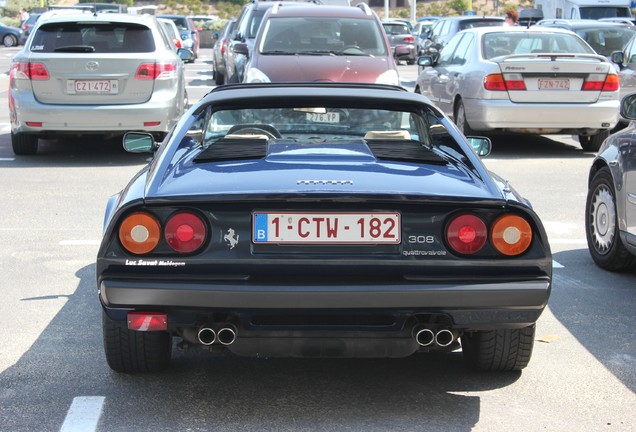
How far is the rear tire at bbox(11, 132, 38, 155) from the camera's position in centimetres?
1323

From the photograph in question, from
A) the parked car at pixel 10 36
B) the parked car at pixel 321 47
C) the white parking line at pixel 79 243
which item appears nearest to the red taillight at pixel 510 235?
the white parking line at pixel 79 243

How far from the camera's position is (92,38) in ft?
42.1

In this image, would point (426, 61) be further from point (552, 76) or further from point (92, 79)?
point (92, 79)

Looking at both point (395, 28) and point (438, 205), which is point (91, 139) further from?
point (395, 28)

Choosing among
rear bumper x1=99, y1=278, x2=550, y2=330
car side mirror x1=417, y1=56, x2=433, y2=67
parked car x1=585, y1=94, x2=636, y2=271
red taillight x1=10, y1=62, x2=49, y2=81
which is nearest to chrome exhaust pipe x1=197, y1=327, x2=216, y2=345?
rear bumper x1=99, y1=278, x2=550, y2=330

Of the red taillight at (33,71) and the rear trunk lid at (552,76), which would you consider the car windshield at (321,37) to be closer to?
the rear trunk lid at (552,76)

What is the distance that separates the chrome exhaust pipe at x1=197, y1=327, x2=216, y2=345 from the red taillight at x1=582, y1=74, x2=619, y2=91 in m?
9.78

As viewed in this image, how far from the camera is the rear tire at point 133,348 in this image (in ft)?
16.1

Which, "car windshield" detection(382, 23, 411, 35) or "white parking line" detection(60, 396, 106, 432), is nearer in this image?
"white parking line" detection(60, 396, 106, 432)

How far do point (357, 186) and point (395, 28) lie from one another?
4158cm

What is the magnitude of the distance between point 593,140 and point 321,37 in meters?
3.61

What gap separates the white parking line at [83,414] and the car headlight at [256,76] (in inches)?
326

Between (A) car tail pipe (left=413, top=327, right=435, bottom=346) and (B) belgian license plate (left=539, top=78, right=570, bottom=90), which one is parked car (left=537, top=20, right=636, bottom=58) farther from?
(A) car tail pipe (left=413, top=327, right=435, bottom=346)

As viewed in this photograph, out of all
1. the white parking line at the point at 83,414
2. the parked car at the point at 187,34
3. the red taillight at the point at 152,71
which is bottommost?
the parked car at the point at 187,34
